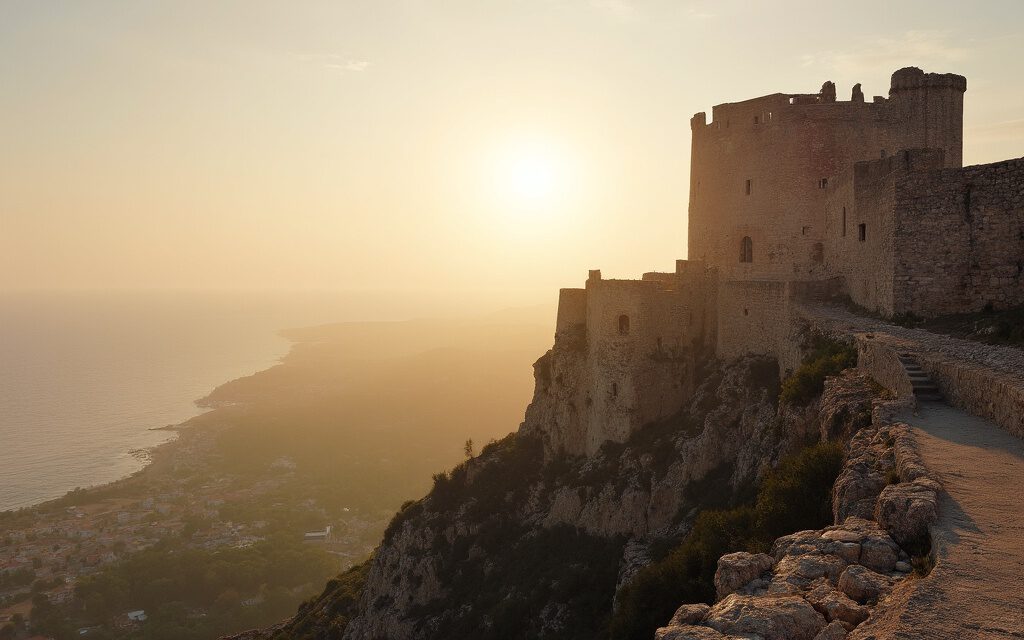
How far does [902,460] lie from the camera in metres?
8.73

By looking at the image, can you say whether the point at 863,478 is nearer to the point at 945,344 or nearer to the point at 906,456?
the point at 906,456

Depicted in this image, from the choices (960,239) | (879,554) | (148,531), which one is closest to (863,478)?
(879,554)

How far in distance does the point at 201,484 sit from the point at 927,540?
119196 millimetres

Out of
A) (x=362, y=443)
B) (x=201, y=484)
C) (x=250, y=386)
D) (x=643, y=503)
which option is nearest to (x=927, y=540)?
(x=643, y=503)

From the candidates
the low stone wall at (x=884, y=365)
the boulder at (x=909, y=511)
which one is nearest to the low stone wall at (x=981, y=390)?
the low stone wall at (x=884, y=365)

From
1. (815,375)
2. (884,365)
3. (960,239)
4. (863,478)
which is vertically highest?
(960,239)

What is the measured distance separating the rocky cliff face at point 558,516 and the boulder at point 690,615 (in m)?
8.21

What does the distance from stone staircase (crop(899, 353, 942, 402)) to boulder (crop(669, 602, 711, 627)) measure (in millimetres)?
6954

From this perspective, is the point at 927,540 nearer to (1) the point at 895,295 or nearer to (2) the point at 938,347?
(2) the point at 938,347

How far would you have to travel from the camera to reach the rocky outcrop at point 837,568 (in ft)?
20.2

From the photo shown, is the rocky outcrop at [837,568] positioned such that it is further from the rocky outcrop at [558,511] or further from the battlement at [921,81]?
the battlement at [921,81]

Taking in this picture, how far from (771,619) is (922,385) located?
Result: 7.78 meters

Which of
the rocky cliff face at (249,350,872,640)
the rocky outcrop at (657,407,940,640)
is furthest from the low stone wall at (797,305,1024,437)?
the rocky outcrop at (657,407,940,640)

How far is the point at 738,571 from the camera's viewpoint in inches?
291
